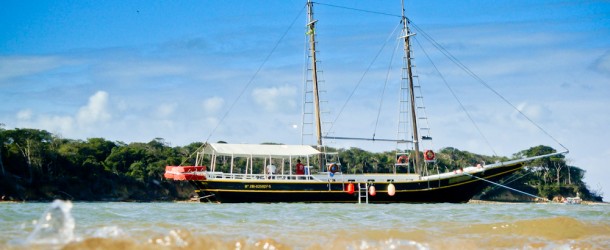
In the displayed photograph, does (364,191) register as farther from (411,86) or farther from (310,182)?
(411,86)

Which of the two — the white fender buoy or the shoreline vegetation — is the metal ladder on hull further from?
the shoreline vegetation

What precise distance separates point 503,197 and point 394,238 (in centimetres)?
6391

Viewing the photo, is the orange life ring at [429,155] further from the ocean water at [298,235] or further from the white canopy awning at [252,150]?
the ocean water at [298,235]

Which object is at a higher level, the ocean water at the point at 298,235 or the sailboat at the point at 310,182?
the sailboat at the point at 310,182

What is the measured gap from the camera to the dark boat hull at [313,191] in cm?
3194

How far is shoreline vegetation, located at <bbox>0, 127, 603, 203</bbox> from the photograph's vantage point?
150 feet

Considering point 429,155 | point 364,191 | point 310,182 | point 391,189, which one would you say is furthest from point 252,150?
point 429,155

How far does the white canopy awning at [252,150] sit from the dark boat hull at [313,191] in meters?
1.44

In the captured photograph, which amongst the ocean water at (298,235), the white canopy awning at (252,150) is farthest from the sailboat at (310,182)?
the ocean water at (298,235)

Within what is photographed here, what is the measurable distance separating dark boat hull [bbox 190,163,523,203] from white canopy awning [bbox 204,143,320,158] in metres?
1.44

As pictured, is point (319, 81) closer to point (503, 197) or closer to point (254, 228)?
point (254, 228)

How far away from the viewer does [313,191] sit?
32.3 metres

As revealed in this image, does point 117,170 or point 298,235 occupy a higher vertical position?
point 117,170

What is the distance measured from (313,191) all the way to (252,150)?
151 inches
